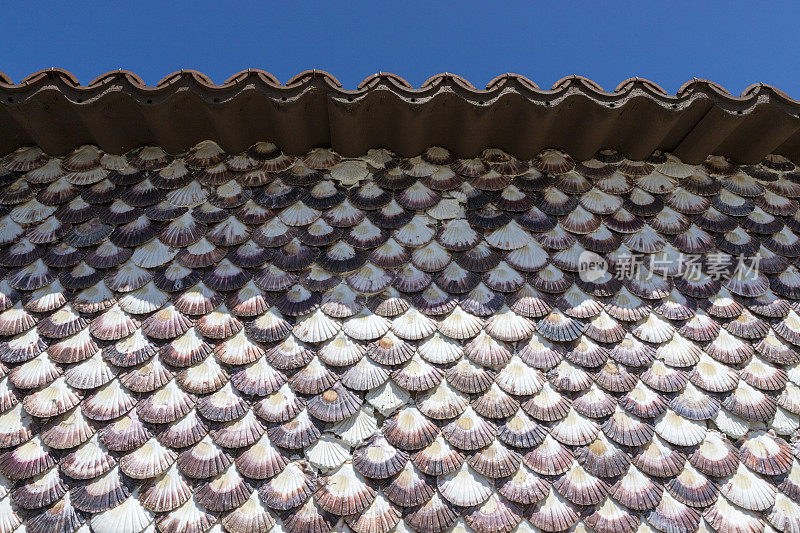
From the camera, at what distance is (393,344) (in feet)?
7.84

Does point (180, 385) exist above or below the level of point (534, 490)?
above

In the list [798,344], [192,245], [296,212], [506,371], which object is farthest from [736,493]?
[192,245]

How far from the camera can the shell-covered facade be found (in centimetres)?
211

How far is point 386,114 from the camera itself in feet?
9.08

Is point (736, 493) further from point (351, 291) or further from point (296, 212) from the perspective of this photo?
point (296, 212)

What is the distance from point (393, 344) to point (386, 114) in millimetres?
1124

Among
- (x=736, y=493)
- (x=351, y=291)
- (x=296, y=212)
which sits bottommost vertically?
(x=736, y=493)

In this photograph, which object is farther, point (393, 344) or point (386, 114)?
point (386, 114)

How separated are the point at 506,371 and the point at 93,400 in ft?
5.38

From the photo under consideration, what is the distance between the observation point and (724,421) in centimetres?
237

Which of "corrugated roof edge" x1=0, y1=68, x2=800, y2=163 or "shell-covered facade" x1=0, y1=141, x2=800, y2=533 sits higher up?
"corrugated roof edge" x1=0, y1=68, x2=800, y2=163

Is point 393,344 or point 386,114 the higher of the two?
point 386,114

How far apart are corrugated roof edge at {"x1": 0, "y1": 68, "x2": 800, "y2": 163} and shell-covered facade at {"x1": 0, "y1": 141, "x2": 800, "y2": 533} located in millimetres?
107

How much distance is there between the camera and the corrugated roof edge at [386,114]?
2658mm
